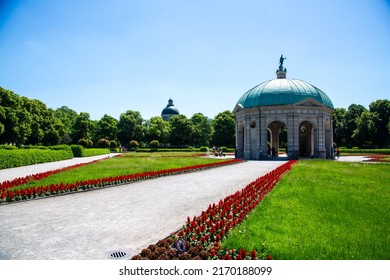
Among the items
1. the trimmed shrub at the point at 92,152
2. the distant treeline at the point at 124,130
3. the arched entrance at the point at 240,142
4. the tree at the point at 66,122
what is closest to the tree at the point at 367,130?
the distant treeline at the point at 124,130

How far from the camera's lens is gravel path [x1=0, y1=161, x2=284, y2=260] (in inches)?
229

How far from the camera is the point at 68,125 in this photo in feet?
323

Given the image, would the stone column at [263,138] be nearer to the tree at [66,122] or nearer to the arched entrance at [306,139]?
the arched entrance at [306,139]

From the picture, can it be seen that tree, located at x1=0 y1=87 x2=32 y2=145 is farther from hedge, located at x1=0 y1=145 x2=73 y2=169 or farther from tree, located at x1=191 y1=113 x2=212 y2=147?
tree, located at x1=191 y1=113 x2=212 y2=147

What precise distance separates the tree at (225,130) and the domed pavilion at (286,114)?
3850 centimetres

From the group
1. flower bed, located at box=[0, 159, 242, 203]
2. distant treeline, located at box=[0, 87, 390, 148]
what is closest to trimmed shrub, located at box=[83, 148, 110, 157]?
distant treeline, located at box=[0, 87, 390, 148]

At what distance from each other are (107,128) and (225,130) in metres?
39.7

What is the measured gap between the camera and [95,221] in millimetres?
7898

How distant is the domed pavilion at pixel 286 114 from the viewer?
3791 centimetres

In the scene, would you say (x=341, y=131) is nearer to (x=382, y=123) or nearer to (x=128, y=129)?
(x=382, y=123)

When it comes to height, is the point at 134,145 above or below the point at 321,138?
below

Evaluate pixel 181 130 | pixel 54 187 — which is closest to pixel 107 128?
pixel 181 130

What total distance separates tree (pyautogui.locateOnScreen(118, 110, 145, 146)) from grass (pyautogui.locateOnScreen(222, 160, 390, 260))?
87864mm
